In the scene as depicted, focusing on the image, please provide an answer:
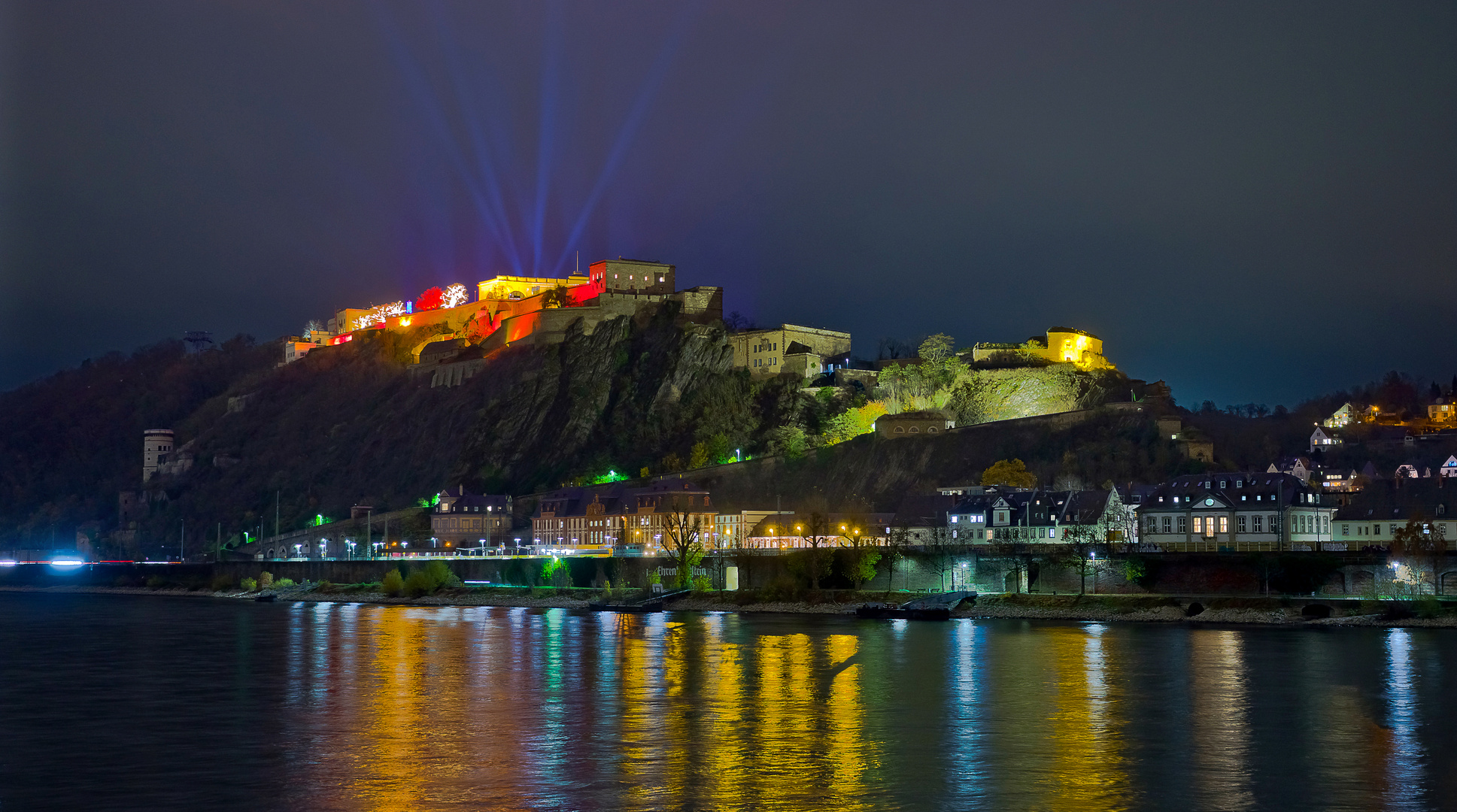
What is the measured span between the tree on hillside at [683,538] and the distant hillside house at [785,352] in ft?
86.6

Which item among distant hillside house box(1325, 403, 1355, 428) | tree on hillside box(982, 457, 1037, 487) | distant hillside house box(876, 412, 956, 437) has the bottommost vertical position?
tree on hillside box(982, 457, 1037, 487)

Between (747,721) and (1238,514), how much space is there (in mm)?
45375

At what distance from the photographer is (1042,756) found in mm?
28016

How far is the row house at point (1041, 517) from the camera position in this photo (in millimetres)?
74250

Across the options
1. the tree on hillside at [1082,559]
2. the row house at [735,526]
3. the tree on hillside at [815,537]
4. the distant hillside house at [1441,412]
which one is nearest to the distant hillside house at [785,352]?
the row house at [735,526]

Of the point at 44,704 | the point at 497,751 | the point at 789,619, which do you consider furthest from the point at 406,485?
the point at 497,751

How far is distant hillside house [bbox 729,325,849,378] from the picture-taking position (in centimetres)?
11781

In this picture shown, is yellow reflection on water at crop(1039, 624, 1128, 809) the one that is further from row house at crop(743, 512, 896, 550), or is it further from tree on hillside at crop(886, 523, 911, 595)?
row house at crop(743, 512, 896, 550)

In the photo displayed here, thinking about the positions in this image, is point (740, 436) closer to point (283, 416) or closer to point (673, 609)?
point (673, 609)

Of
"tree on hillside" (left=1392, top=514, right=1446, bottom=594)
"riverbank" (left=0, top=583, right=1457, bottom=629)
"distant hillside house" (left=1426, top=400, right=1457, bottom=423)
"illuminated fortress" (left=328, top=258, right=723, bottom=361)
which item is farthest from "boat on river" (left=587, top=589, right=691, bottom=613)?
"distant hillside house" (left=1426, top=400, right=1457, bottom=423)

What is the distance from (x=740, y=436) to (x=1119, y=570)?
5036cm

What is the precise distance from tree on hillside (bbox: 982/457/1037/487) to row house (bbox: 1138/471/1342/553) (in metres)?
17.2

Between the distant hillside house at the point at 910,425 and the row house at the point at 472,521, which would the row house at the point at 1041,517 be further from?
the row house at the point at 472,521

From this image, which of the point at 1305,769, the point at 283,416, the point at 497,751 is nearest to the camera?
the point at 1305,769
